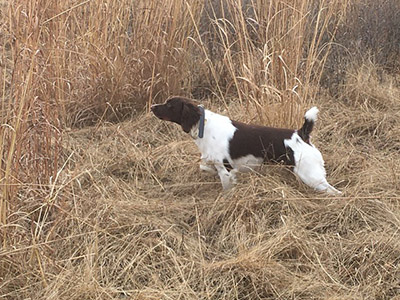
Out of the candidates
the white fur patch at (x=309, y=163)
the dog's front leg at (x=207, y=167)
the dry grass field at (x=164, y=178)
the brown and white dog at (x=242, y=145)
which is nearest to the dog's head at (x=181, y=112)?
the brown and white dog at (x=242, y=145)

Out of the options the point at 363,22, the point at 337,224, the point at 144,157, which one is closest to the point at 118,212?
the point at 144,157

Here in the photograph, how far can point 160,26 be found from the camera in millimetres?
4418

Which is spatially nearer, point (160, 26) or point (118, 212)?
point (118, 212)

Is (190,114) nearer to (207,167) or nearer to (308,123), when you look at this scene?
(207,167)

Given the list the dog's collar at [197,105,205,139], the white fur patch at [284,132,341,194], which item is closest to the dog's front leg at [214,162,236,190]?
the dog's collar at [197,105,205,139]

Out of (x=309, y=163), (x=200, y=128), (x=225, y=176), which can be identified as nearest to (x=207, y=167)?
(x=225, y=176)

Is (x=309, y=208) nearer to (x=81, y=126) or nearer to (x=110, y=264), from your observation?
(x=110, y=264)

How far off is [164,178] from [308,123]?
1.06m

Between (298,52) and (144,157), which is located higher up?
(298,52)

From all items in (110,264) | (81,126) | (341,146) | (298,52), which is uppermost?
(298,52)

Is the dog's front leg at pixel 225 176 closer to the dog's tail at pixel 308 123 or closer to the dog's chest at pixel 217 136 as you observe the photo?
the dog's chest at pixel 217 136

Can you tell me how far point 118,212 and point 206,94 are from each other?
2.37 m

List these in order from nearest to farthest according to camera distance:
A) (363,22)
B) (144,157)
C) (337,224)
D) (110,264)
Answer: (110,264) → (337,224) → (144,157) → (363,22)

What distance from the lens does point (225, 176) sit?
127 inches
